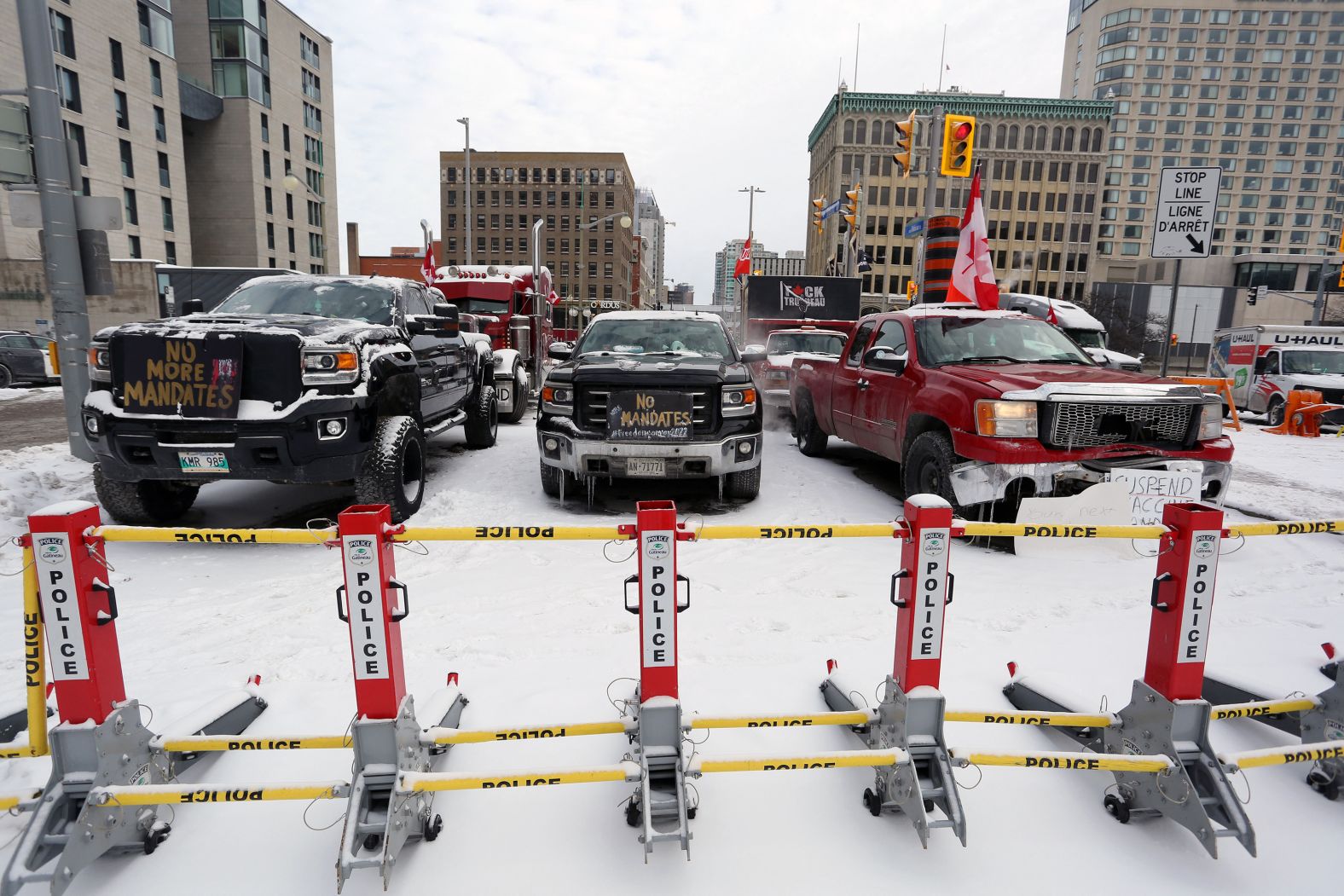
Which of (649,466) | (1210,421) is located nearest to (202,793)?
(649,466)

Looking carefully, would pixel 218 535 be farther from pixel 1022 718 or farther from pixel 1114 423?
pixel 1114 423

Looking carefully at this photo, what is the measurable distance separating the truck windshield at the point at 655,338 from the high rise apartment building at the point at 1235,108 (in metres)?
106

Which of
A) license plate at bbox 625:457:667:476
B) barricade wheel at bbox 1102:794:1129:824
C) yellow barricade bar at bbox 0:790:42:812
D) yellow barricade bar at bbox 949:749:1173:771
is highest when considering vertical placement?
license plate at bbox 625:457:667:476

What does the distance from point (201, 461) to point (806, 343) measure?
37.6ft

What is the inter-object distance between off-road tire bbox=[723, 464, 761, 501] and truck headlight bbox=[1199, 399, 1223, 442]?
330cm

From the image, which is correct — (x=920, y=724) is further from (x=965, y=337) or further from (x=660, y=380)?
(x=965, y=337)

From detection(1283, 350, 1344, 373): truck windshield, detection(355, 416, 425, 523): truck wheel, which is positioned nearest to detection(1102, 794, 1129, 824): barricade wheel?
detection(355, 416, 425, 523): truck wheel

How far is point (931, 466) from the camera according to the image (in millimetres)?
5559

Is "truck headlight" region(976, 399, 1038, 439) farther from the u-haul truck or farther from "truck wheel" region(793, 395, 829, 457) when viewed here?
the u-haul truck

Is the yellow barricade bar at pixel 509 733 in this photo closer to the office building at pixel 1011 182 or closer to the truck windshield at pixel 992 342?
the truck windshield at pixel 992 342

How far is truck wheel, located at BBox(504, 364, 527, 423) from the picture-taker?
39.1 ft

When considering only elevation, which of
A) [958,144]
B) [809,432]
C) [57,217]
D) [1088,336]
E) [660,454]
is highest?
[958,144]

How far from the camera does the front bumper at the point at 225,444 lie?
465 centimetres

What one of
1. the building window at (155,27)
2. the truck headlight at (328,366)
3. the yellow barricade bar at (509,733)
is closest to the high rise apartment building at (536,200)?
the building window at (155,27)
